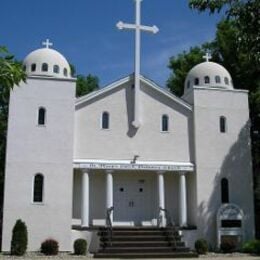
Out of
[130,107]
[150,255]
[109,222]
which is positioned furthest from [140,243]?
[130,107]

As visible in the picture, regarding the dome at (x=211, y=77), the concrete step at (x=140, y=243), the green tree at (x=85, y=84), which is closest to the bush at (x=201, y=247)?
the concrete step at (x=140, y=243)

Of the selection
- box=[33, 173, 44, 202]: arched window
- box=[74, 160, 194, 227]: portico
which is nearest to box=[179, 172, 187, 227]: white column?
box=[74, 160, 194, 227]: portico

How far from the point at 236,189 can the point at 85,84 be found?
66.0ft

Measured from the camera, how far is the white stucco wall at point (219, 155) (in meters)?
29.1

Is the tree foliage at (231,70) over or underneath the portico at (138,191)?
over

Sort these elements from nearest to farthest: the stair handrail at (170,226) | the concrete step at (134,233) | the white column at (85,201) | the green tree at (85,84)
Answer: the stair handrail at (170,226) < the concrete step at (134,233) < the white column at (85,201) < the green tree at (85,84)

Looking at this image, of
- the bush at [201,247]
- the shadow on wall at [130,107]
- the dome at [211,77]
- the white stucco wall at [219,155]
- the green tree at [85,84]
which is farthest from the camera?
the green tree at [85,84]

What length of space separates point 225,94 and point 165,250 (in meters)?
11.1

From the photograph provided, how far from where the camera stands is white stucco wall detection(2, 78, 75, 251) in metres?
26.5

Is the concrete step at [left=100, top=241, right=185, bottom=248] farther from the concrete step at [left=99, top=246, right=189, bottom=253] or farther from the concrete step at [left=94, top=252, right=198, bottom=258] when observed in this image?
the concrete step at [left=94, top=252, right=198, bottom=258]

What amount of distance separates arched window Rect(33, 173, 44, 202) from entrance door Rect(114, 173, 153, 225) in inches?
179

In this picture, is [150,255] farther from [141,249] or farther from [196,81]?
[196,81]

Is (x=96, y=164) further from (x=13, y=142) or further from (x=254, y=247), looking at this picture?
(x=254, y=247)

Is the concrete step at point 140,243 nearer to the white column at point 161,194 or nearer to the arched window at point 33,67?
the white column at point 161,194
